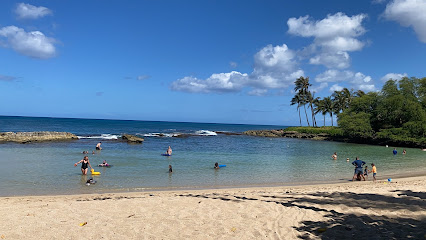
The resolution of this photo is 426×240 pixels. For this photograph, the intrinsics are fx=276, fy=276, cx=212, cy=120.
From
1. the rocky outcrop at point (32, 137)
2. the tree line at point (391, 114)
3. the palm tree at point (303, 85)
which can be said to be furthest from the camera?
the palm tree at point (303, 85)

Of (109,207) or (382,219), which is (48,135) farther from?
(382,219)

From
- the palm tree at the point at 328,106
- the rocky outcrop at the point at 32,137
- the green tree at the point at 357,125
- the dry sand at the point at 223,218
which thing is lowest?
the dry sand at the point at 223,218

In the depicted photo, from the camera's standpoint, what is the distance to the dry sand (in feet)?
21.8

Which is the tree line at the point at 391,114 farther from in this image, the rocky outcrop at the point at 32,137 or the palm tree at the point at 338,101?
the rocky outcrop at the point at 32,137

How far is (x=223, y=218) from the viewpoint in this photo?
788 cm

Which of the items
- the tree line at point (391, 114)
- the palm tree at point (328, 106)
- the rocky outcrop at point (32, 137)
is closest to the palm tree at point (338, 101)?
the palm tree at point (328, 106)

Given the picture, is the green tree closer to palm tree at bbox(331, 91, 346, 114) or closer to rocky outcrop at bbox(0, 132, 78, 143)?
palm tree at bbox(331, 91, 346, 114)

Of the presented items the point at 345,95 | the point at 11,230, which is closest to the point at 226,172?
the point at 11,230

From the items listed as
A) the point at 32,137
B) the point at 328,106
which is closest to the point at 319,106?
the point at 328,106

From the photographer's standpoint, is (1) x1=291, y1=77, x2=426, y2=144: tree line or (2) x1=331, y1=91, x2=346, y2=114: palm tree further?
(2) x1=331, y1=91, x2=346, y2=114: palm tree

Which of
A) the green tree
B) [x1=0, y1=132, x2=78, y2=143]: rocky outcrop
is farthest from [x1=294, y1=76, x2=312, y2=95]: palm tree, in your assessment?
[x1=0, y1=132, x2=78, y2=143]: rocky outcrop

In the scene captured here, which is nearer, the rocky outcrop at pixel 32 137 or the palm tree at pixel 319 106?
the rocky outcrop at pixel 32 137

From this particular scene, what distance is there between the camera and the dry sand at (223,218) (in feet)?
21.8

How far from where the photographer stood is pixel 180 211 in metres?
8.57
